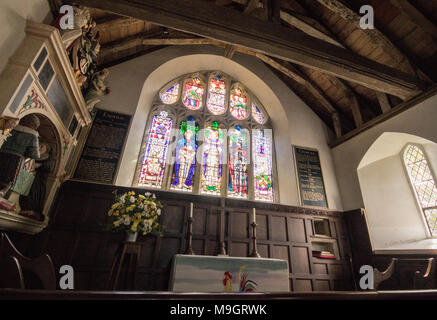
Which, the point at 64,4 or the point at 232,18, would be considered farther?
the point at 232,18

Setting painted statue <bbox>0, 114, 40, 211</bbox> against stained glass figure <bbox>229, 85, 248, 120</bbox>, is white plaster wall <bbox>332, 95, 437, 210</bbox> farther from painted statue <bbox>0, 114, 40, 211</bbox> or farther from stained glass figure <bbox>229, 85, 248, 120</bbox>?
painted statue <bbox>0, 114, 40, 211</bbox>

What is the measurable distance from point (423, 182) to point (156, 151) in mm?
5866

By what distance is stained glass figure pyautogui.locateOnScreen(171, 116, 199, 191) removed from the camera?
451 centimetres

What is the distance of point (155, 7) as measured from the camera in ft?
8.93

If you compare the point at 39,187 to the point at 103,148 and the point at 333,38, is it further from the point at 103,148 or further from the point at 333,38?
the point at 333,38

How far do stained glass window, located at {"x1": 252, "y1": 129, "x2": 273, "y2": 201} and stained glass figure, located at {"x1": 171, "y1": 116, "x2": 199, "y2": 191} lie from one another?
1.57 m

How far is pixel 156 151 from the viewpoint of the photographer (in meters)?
4.65

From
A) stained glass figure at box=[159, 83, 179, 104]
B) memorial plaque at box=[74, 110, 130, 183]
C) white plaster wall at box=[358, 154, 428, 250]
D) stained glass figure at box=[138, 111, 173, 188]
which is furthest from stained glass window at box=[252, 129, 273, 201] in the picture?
memorial plaque at box=[74, 110, 130, 183]

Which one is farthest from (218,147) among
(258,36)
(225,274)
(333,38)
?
(333,38)

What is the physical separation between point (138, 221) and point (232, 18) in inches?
125

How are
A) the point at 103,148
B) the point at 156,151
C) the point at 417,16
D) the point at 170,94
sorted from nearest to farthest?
the point at 417,16 < the point at 103,148 < the point at 156,151 < the point at 170,94

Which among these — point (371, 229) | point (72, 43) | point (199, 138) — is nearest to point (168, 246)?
point (199, 138)

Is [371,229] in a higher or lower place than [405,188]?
lower
